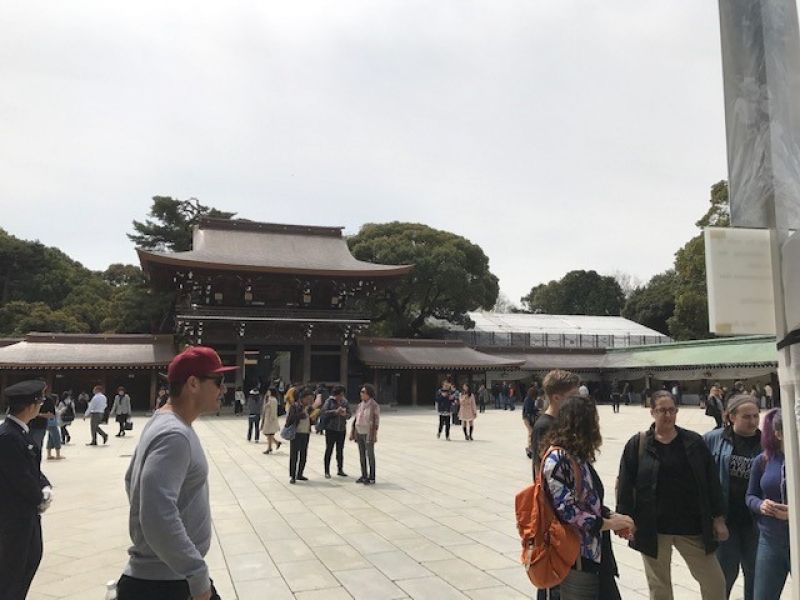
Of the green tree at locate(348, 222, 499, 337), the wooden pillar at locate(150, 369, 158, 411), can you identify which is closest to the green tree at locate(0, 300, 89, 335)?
the wooden pillar at locate(150, 369, 158, 411)

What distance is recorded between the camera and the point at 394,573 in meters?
5.05

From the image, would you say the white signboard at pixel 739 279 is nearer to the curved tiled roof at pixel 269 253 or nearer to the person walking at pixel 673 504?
the person walking at pixel 673 504

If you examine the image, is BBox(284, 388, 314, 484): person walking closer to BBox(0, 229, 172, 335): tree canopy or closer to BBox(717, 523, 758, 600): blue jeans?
BBox(717, 523, 758, 600): blue jeans

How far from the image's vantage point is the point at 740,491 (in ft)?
12.7

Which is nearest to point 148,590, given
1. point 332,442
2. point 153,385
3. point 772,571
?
point 772,571

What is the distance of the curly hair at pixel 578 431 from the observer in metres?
2.92

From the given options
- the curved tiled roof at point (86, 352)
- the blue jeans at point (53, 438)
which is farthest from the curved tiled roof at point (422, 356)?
the blue jeans at point (53, 438)

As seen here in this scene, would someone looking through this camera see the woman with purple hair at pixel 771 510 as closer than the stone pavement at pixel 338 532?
Yes

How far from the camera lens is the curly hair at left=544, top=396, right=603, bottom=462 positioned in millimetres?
2924

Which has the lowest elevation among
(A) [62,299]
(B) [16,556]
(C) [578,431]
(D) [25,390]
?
(B) [16,556]

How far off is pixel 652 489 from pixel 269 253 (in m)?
30.6

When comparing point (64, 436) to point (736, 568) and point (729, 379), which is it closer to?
point (736, 568)

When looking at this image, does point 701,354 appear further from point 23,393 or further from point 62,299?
point 62,299

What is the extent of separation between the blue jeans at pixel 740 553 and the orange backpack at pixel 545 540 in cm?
179
